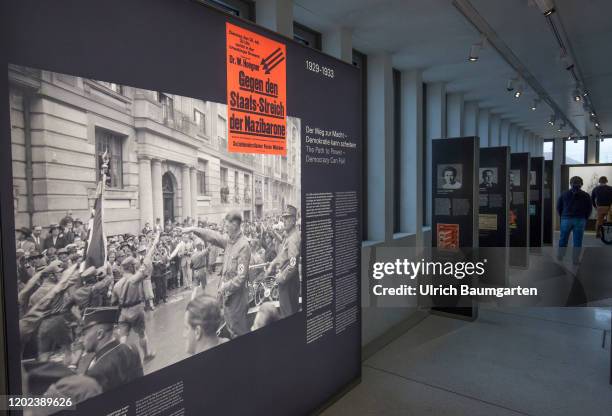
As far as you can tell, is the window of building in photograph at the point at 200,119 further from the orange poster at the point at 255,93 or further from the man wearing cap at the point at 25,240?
the man wearing cap at the point at 25,240

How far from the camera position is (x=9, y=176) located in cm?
140

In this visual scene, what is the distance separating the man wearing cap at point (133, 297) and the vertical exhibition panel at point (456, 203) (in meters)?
3.92

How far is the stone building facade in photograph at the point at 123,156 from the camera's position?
1.46m

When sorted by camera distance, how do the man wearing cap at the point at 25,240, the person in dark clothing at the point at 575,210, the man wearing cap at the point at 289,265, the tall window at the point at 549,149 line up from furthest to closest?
the tall window at the point at 549,149 → the person in dark clothing at the point at 575,210 → the man wearing cap at the point at 289,265 → the man wearing cap at the point at 25,240

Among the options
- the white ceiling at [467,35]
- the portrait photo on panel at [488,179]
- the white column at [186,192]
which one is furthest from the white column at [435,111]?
the white column at [186,192]

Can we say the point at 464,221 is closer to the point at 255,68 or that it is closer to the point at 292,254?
the point at 292,254

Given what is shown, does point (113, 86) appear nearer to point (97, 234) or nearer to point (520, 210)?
point (97, 234)

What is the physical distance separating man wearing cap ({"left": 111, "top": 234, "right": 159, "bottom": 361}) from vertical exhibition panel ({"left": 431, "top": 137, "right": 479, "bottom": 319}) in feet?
12.9

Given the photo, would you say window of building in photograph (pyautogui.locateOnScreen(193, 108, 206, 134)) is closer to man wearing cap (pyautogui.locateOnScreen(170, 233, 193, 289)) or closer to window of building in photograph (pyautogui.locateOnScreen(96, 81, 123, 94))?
window of building in photograph (pyautogui.locateOnScreen(96, 81, 123, 94))

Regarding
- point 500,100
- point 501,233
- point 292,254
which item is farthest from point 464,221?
point 500,100

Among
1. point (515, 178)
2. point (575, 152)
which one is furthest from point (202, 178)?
point (575, 152)

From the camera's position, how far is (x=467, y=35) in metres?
4.31

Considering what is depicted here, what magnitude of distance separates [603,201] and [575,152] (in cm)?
583

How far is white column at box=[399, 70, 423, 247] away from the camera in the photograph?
5484 mm
